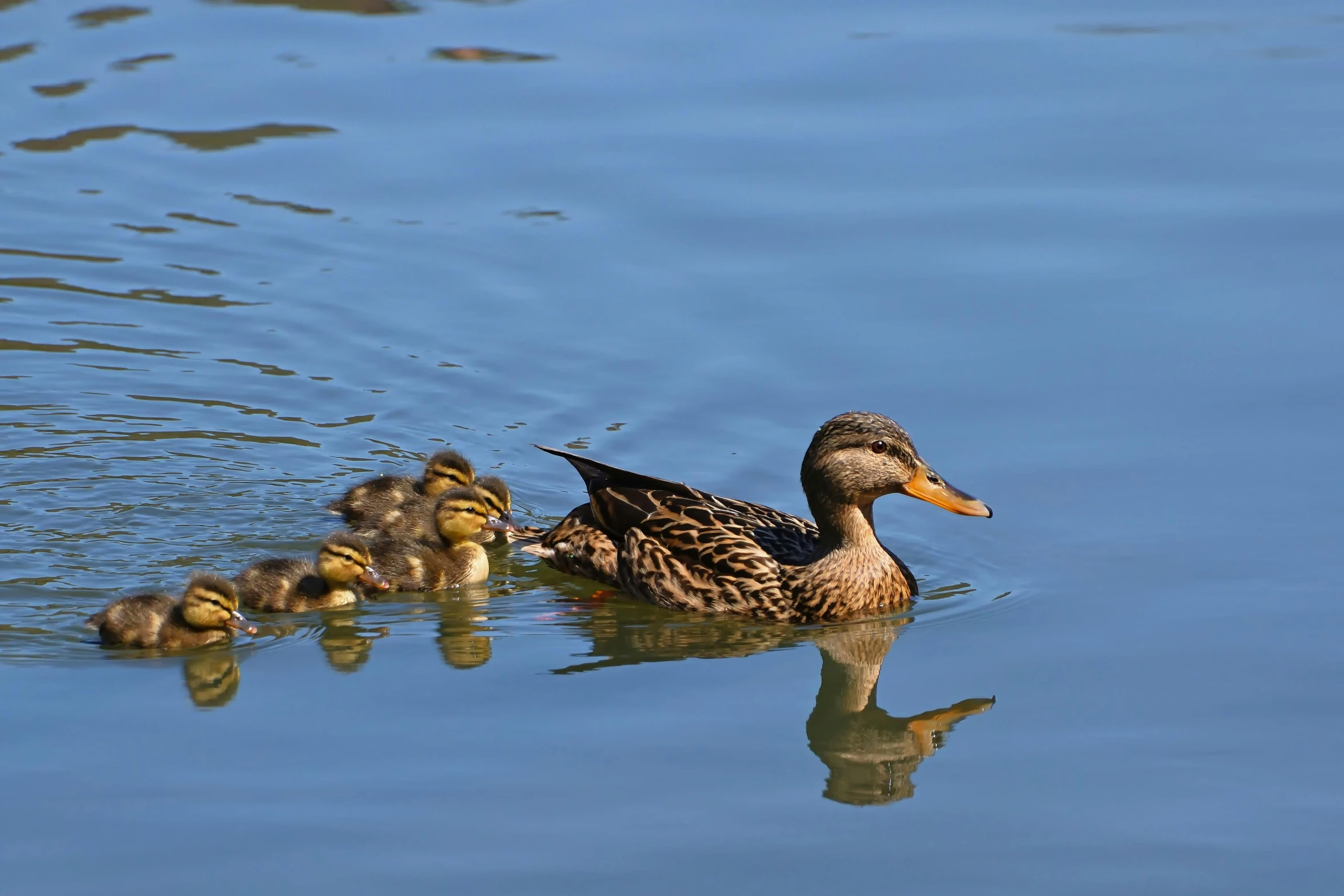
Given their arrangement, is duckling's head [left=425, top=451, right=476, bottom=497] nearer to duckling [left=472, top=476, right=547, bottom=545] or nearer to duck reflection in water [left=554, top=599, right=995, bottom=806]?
duckling [left=472, top=476, right=547, bottom=545]

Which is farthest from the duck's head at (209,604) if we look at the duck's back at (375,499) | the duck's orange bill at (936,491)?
the duck's orange bill at (936,491)

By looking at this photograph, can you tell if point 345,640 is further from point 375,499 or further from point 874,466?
point 874,466

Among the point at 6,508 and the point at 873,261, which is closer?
the point at 6,508

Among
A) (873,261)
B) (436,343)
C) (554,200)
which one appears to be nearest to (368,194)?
(554,200)

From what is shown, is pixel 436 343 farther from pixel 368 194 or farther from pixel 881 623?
pixel 881 623

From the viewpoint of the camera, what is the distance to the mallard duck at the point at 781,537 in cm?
681

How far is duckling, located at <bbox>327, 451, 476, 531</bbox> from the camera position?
7691mm

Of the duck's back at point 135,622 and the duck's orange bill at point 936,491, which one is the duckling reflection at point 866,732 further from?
the duck's back at point 135,622

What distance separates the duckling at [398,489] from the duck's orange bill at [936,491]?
6.13 ft

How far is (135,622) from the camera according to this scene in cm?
632

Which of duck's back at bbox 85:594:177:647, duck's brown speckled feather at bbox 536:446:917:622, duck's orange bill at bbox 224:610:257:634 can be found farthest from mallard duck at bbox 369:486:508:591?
duck's back at bbox 85:594:177:647

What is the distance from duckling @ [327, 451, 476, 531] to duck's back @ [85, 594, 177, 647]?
1.39m

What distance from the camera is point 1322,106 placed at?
1122cm

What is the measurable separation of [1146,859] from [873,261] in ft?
16.9
